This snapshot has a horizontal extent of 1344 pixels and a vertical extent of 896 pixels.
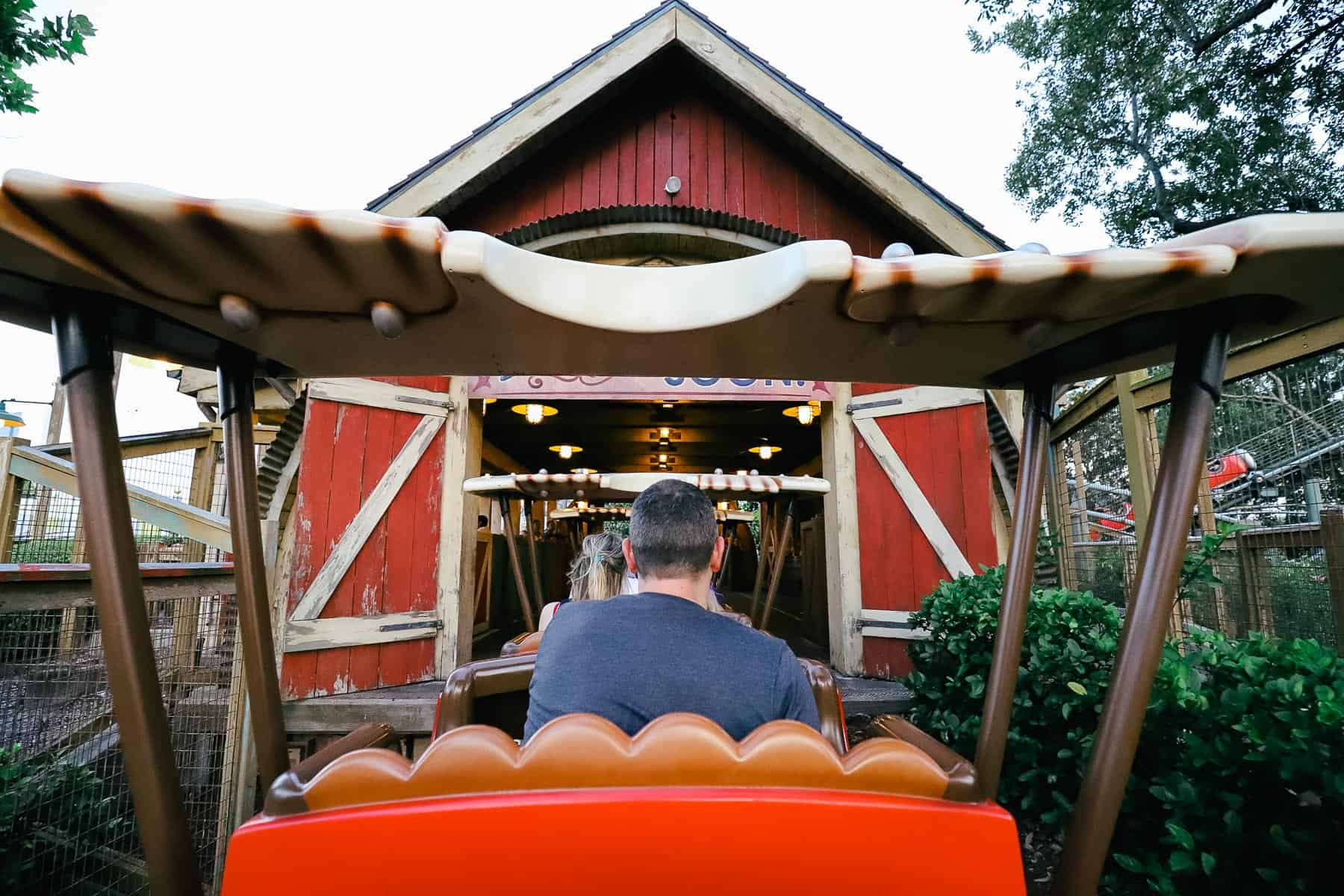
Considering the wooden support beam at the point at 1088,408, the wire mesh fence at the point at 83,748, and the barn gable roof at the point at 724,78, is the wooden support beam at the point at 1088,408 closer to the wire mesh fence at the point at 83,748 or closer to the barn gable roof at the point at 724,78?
the barn gable roof at the point at 724,78

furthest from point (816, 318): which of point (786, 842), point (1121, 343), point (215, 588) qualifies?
point (215, 588)

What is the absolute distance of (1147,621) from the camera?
1.09 m

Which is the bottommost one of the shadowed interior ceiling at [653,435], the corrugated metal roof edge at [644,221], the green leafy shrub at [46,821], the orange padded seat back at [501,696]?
the green leafy shrub at [46,821]

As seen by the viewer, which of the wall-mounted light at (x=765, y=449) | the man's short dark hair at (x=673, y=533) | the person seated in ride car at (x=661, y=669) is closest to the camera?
the person seated in ride car at (x=661, y=669)

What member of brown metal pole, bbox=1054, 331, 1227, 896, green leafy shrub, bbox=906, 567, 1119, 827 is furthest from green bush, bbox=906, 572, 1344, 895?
brown metal pole, bbox=1054, 331, 1227, 896

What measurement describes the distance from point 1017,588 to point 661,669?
0.82m

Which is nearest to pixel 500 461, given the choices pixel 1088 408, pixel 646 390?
pixel 646 390

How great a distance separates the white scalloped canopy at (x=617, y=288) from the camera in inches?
35.3

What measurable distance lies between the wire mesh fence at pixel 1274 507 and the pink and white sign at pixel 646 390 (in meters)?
2.17

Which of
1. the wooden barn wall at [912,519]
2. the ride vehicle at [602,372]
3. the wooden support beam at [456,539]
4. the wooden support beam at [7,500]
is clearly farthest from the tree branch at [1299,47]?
the wooden support beam at [7,500]

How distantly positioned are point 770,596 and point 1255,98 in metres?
10.3

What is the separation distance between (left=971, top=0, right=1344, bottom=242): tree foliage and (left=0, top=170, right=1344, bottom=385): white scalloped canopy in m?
8.61

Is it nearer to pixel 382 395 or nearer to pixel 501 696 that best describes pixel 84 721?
pixel 382 395

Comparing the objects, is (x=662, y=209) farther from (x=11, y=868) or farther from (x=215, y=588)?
(x=11, y=868)
